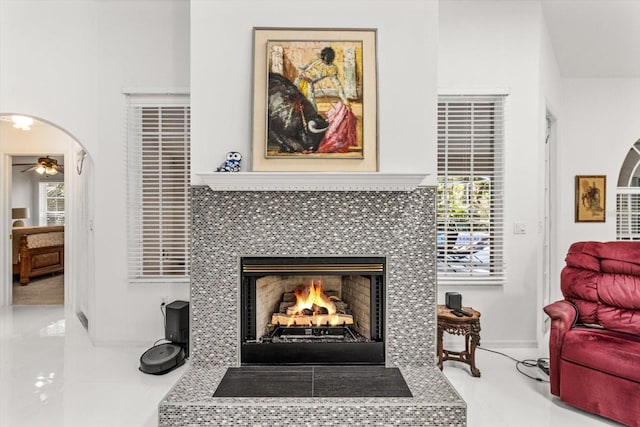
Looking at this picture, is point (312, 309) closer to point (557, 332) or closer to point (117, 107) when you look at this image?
point (557, 332)

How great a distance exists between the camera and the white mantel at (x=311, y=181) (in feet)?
7.76

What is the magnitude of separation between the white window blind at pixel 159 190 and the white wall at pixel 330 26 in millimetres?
1138

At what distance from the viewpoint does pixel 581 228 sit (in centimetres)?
458

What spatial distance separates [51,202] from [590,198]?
1181 cm

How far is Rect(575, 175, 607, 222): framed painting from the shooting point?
4.57m

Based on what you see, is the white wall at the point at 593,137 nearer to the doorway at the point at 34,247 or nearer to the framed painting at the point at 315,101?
the framed painting at the point at 315,101

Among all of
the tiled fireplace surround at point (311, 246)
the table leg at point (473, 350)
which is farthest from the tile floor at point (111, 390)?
the tiled fireplace surround at point (311, 246)

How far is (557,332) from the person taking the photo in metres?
2.55

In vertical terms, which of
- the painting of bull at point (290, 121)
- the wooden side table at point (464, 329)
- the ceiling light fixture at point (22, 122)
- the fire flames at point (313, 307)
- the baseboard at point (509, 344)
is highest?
the ceiling light fixture at point (22, 122)

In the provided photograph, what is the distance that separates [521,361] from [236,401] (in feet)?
7.91

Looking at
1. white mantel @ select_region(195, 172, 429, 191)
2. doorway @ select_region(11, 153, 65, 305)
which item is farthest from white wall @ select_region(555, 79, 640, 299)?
doorway @ select_region(11, 153, 65, 305)

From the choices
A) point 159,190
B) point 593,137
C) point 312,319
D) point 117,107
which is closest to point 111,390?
point 312,319

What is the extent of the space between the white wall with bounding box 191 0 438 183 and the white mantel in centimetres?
20

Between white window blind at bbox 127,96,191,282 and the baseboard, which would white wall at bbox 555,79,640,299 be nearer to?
the baseboard
